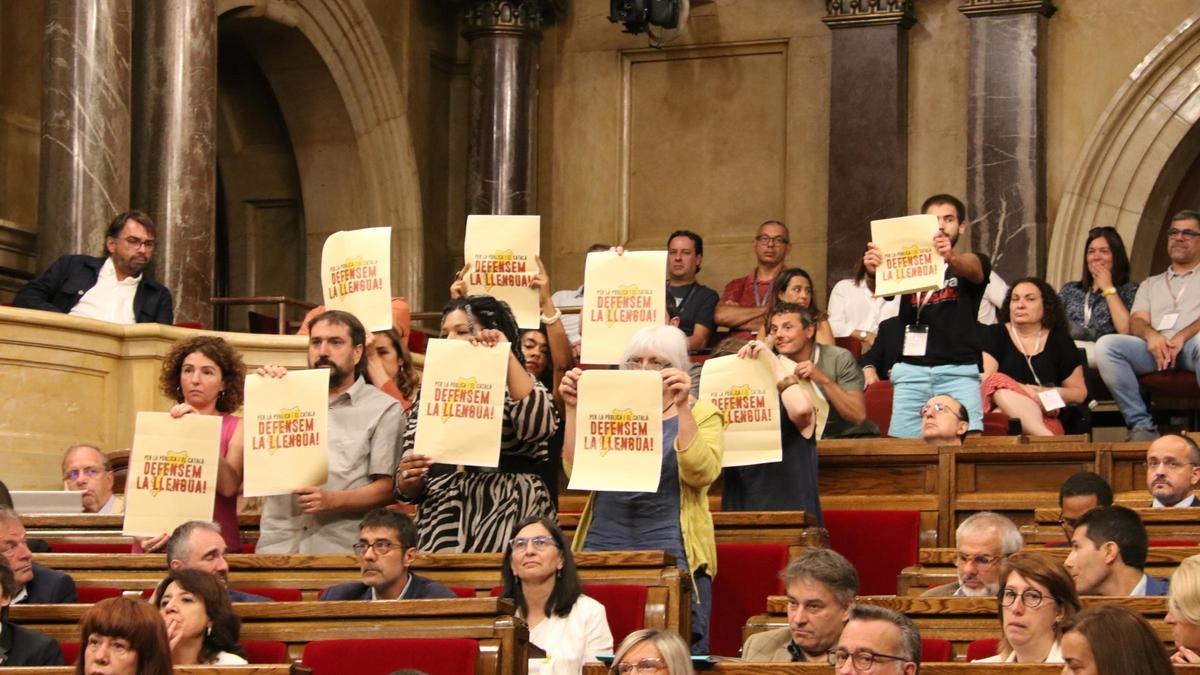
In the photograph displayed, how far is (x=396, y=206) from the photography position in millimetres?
14023

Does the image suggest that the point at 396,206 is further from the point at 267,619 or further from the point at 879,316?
the point at 267,619

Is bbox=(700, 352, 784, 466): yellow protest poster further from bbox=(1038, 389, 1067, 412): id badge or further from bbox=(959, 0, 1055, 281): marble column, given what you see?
bbox=(959, 0, 1055, 281): marble column

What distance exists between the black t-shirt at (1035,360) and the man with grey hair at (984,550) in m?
2.70

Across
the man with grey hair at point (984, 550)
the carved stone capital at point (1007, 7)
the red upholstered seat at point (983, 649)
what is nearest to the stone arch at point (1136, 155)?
the carved stone capital at point (1007, 7)

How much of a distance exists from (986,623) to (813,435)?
4.78ft

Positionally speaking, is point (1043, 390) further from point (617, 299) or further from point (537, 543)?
point (537, 543)

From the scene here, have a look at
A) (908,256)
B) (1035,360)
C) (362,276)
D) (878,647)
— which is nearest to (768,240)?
(1035,360)

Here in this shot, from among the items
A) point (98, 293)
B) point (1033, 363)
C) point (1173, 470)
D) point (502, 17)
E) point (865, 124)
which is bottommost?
point (1173, 470)

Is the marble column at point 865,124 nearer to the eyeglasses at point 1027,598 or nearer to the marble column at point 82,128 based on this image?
the marble column at point 82,128

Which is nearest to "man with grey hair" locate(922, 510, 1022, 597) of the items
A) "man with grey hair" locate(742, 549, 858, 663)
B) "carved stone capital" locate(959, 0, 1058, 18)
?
"man with grey hair" locate(742, 549, 858, 663)

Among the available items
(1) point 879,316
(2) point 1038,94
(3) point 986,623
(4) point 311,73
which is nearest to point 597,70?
(4) point 311,73

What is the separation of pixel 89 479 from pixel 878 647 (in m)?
4.25

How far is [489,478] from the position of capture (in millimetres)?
6496

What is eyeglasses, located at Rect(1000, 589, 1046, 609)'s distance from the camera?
17.3ft
